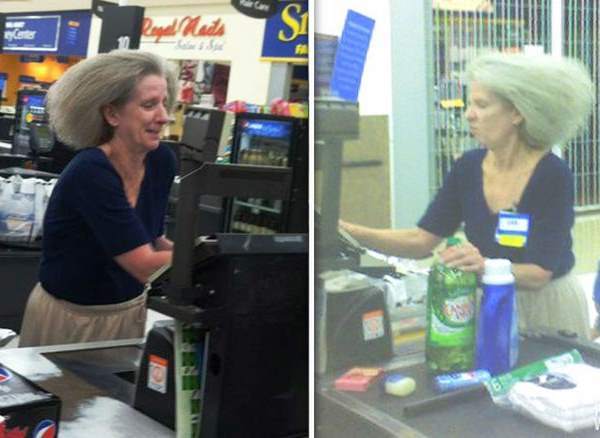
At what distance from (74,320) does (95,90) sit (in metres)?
0.65

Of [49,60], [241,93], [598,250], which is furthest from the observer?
[49,60]

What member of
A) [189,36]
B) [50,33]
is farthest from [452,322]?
[50,33]

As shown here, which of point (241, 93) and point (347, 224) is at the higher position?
point (241, 93)

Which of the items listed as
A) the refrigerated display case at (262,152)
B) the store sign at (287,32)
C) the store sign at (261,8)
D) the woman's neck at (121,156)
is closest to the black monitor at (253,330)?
the woman's neck at (121,156)

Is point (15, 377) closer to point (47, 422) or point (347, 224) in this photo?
point (47, 422)

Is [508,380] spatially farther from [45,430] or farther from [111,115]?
[111,115]

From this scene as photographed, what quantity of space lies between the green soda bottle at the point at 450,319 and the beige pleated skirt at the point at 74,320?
132 centimetres

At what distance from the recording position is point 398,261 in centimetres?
106

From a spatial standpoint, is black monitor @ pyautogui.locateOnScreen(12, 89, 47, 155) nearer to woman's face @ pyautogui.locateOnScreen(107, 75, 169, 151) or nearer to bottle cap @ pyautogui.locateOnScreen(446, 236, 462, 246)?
woman's face @ pyautogui.locateOnScreen(107, 75, 169, 151)

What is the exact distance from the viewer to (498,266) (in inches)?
39.1

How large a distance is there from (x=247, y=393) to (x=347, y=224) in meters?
0.44

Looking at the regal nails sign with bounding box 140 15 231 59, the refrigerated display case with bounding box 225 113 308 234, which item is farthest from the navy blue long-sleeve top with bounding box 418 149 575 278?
the regal nails sign with bounding box 140 15 231 59

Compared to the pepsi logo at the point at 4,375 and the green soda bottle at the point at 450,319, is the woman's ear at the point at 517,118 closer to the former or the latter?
the green soda bottle at the point at 450,319

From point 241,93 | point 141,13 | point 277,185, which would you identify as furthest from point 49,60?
point 277,185
